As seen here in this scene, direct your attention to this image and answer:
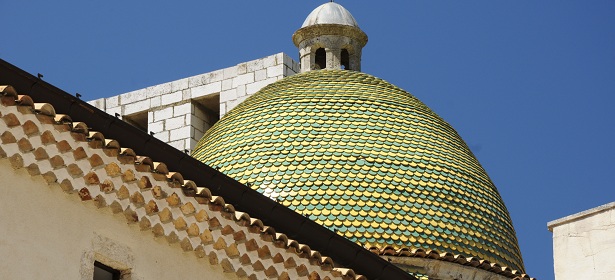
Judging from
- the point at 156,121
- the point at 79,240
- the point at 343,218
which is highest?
the point at 156,121

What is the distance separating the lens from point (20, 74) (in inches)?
666

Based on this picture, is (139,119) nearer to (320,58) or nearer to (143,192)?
(320,58)

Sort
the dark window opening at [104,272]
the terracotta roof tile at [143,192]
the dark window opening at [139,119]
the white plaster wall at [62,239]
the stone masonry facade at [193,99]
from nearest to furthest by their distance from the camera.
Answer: the white plaster wall at [62,239] < the terracotta roof tile at [143,192] < the dark window opening at [104,272] < the stone masonry facade at [193,99] < the dark window opening at [139,119]

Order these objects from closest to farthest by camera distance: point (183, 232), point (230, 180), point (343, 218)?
1. point (183, 232)
2. point (230, 180)
3. point (343, 218)

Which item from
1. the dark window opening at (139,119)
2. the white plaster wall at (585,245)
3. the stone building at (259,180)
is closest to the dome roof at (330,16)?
the stone building at (259,180)

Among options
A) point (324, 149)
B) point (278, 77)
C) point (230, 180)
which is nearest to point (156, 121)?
point (278, 77)

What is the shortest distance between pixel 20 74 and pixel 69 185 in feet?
3.34

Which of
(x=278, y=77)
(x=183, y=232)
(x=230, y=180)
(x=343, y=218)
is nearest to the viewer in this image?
(x=183, y=232)

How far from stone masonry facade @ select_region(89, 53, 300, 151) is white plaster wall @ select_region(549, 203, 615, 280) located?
673 inches

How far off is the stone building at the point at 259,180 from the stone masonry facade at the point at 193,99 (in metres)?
0.04

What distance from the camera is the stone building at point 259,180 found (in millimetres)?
16828

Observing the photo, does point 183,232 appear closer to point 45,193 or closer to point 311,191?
point 45,193

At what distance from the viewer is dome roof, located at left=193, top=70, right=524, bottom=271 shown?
98.8ft

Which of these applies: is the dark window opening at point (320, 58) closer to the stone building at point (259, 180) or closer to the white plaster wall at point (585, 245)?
the stone building at point (259, 180)
